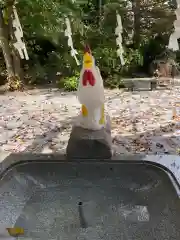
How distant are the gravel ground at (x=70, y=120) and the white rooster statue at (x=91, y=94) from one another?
638 millimetres

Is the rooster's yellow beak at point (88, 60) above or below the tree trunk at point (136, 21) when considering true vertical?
below

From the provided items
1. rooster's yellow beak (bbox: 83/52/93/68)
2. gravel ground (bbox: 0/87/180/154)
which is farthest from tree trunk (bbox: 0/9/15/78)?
rooster's yellow beak (bbox: 83/52/93/68)

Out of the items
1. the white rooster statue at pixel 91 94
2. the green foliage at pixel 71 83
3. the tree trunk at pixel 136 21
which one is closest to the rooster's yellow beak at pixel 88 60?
the white rooster statue at pixel 91 94

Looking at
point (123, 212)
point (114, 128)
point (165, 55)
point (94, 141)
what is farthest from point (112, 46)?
point (123, 212)

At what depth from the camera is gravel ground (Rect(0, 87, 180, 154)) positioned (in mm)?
2680

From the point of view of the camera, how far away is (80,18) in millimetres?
4258

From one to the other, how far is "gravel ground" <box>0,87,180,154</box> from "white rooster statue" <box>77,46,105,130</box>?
638 mm

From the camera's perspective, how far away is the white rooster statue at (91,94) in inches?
71.6

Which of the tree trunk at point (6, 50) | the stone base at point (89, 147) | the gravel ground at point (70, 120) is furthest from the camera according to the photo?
the tree trunk at point (6, 50)

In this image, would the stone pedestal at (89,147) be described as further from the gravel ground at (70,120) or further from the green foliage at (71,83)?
the green foliage at (71,83)

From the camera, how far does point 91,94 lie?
1844 mm

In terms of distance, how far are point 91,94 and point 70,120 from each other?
152 centimetres

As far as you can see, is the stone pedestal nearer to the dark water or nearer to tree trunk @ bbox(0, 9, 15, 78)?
the dark water

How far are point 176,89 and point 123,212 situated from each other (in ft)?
11.2
